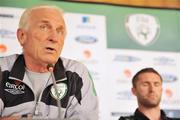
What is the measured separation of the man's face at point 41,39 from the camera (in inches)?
119

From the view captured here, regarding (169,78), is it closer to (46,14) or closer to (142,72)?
(142,72)

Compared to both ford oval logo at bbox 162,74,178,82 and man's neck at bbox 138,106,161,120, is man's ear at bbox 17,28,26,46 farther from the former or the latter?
ford oval logo at bbox 162,74,178,82

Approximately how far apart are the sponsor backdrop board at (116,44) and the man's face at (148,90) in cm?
6

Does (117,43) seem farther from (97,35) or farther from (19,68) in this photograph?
(19,68)

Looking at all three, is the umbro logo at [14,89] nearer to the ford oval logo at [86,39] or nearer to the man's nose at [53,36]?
the man's nose at [53,36]

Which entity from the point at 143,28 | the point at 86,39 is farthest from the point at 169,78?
the point at 86,39

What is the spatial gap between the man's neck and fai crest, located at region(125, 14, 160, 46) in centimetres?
59

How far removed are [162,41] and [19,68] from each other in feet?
4.33

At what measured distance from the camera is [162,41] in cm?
346

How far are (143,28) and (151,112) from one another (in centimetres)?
76

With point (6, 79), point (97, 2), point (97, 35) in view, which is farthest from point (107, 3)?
point (6, 79)

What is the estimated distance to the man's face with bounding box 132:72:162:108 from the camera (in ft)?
10.7

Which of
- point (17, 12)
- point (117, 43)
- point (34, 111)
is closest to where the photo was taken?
point (34, 111)

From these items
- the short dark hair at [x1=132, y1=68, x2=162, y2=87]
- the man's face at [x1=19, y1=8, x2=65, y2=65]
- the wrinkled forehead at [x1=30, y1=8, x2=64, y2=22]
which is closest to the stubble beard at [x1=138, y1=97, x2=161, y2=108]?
the short dark hair at [x1=132, y1=68, x2=162, y2=87]
